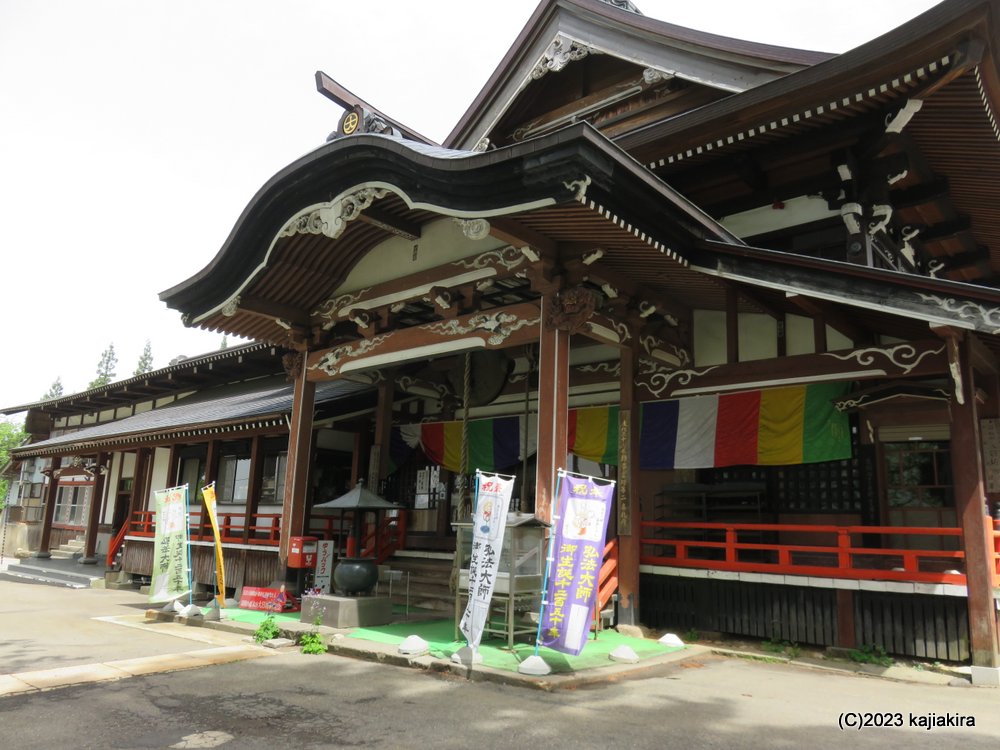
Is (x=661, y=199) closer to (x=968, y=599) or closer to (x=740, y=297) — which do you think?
(x=740, y=297)

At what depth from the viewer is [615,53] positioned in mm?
10836

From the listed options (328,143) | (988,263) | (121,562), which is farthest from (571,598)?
(121,562)

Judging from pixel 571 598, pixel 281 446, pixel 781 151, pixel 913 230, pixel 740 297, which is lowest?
pixel 571 598

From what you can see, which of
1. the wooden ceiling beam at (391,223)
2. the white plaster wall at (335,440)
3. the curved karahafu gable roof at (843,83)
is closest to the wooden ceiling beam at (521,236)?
the wooden ceiling beam at (391,223)

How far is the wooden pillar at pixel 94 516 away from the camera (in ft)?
66.6

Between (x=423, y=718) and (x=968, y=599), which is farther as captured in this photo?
(x=968, y=599)

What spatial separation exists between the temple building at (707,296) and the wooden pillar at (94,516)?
34.9 feet

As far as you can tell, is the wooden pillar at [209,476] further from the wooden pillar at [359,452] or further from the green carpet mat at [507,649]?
the green carpet mat at [507,649]

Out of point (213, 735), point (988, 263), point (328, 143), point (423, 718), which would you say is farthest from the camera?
point (988, 263)

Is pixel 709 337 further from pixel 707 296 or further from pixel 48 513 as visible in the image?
pixel 48 513

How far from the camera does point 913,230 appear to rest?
9633 millimetres

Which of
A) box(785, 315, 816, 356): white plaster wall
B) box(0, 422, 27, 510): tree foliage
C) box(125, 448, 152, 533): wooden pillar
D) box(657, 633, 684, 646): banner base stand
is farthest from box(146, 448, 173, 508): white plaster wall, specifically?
box(0, 422, 27, 510): tree foliage

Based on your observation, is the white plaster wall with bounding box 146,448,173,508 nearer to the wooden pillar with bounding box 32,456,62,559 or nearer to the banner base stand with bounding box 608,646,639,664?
the wooden pillar with bounding box 32,456,62,559

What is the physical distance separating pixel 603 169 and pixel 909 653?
5882mm
